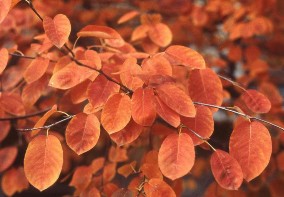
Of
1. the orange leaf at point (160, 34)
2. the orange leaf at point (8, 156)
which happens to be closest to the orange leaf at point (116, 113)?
the orange leaf at point (160, 34)

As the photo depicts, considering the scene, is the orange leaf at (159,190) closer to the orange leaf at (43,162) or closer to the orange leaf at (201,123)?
the orange leaf at (201,123)

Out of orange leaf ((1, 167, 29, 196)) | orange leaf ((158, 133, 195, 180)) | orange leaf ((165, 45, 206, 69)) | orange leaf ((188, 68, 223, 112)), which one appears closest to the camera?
orange leaf ((158, 133, 195, 180))

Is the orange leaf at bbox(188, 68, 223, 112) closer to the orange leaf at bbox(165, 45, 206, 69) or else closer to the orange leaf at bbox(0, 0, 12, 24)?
the orange leaf at bbox(165, 45, 206, 69)

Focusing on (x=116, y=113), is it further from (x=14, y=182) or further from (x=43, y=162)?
(x=14, y=182)

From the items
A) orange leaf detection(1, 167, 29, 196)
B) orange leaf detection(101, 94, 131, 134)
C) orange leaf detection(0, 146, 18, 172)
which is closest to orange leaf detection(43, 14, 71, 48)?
orange leaf detection(101, 94, 131, 134)

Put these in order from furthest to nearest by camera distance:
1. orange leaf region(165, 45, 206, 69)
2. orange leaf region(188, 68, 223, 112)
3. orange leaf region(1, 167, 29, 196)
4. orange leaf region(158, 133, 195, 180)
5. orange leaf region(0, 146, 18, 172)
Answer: orange leaf region(1, 167, 29, 196) < orange leaf region(0, 146, 18, 172) < orange leaf region(188, 68, 223, 112) < orange leaf region(165, 45, 206, 69) < orange leaf region(158, 133, 195, 180)

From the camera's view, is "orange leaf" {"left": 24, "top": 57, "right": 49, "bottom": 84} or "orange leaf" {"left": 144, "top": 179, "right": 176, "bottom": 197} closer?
"orange leaf" {"left": 144, "top": 179, "right": 176, "bottom": 197}

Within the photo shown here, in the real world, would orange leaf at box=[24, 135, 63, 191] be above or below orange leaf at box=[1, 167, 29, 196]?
above

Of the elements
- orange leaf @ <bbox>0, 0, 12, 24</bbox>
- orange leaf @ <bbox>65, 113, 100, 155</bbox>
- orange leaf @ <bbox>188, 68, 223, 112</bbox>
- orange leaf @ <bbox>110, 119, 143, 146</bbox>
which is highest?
orange leaf @ <bbox>0, 0, 12, 24</bbox>
